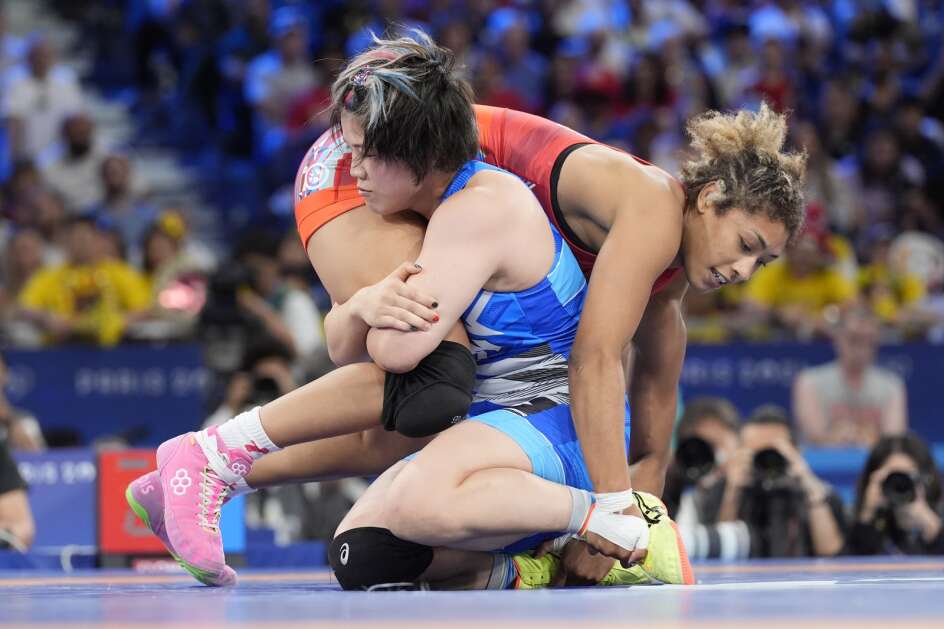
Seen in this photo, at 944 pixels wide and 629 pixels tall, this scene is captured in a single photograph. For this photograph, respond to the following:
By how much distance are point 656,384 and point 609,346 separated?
2.22 feet

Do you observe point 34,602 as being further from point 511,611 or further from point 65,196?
point 65,196

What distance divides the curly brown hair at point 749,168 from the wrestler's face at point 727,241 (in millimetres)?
20

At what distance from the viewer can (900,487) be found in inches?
195

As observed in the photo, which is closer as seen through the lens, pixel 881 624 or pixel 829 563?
pixel 881 624

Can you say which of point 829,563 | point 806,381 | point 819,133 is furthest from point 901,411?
point 819,133

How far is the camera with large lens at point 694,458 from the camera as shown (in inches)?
207

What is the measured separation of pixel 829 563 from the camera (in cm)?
455

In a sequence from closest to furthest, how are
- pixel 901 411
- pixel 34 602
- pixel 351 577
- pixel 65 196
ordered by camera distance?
1. pixel 34 602
2. pixel 351 577
3. pixel 901 411
4. pixel 65 196

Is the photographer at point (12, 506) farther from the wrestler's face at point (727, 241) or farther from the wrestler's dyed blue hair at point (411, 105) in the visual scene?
the wrestler's face at point (727, 241)

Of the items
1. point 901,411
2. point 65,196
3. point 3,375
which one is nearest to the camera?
point 3,375

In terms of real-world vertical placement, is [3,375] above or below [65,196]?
below

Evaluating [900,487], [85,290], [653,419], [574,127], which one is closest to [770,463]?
[900,487]

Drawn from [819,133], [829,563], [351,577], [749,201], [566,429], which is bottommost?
[829,563]

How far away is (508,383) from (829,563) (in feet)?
5.78
